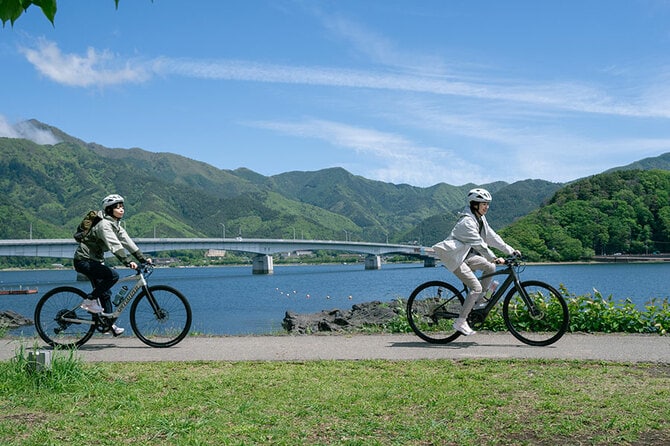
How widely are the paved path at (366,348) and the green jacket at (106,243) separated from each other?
117 centimetres

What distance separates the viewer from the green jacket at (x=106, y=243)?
8047 millimetres

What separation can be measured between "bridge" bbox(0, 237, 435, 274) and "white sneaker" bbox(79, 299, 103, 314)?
5277cm

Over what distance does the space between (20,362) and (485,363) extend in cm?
440

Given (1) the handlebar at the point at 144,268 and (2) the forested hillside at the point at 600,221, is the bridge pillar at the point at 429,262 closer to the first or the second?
(2) the forested hillside at the point at 600,221

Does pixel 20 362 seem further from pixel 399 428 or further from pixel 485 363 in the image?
pixel 485 363

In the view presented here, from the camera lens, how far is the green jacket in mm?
8047

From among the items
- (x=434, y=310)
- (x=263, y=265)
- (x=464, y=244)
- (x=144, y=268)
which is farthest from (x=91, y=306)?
(x=263, y=265)

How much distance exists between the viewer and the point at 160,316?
834 centimetres

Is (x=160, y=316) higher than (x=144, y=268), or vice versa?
(x=144, y=268)

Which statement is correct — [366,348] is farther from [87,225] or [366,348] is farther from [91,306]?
[87,225]

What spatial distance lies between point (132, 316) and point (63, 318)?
949 millimetres

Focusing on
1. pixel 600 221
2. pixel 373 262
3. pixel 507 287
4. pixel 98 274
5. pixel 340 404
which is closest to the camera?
pixel 340 404

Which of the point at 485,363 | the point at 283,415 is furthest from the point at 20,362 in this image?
the point at 485,363

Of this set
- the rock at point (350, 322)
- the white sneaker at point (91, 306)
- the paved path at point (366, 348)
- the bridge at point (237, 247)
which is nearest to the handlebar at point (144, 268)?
the white sneaker at point (91, 306)
